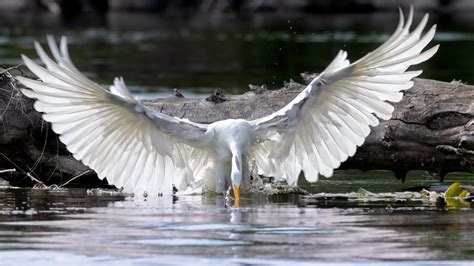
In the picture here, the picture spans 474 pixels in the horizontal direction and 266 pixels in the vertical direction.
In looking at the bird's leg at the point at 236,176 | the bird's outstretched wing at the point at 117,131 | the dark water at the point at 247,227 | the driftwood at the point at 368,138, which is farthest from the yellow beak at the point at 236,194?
the driftwood at the point at 368,138

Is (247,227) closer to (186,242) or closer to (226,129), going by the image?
(186,242)

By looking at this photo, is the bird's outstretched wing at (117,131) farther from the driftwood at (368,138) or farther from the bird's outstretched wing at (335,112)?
the driftwood at (368,138)

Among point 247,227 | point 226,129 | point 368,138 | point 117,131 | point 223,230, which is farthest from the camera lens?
point 368,138

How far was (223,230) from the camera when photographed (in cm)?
1177

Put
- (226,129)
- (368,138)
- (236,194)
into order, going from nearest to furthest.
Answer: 1. (236,194)
2. (226,129)
3. (368,138)

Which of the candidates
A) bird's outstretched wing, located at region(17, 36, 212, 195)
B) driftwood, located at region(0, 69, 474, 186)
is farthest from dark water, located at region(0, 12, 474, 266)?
driftwood, located at region(0, 69, 474, 186)

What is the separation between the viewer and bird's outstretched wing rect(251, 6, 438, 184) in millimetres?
13383

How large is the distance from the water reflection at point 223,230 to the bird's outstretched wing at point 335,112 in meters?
0.47

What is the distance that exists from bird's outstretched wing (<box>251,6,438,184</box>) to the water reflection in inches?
18.6

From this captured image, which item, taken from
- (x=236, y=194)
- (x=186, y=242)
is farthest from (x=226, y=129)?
(x=186, y=242)

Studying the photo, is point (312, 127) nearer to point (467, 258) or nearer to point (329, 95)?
point (329, 95)

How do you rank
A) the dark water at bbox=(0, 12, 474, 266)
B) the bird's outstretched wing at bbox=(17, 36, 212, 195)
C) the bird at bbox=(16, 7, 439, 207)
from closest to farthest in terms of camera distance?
the dark water at bbox=(0, 12, 474, 266)
the bird's outstretched wing at bbox=(17, 36, 212, 195)
the bird at bbox=(16, 7, 439, 207)

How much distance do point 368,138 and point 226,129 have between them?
1846 millimetres

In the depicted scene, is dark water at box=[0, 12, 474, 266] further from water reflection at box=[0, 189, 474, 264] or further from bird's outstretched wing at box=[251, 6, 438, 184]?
bird's outstretched wing at box=[251, 6, 438, 184]
